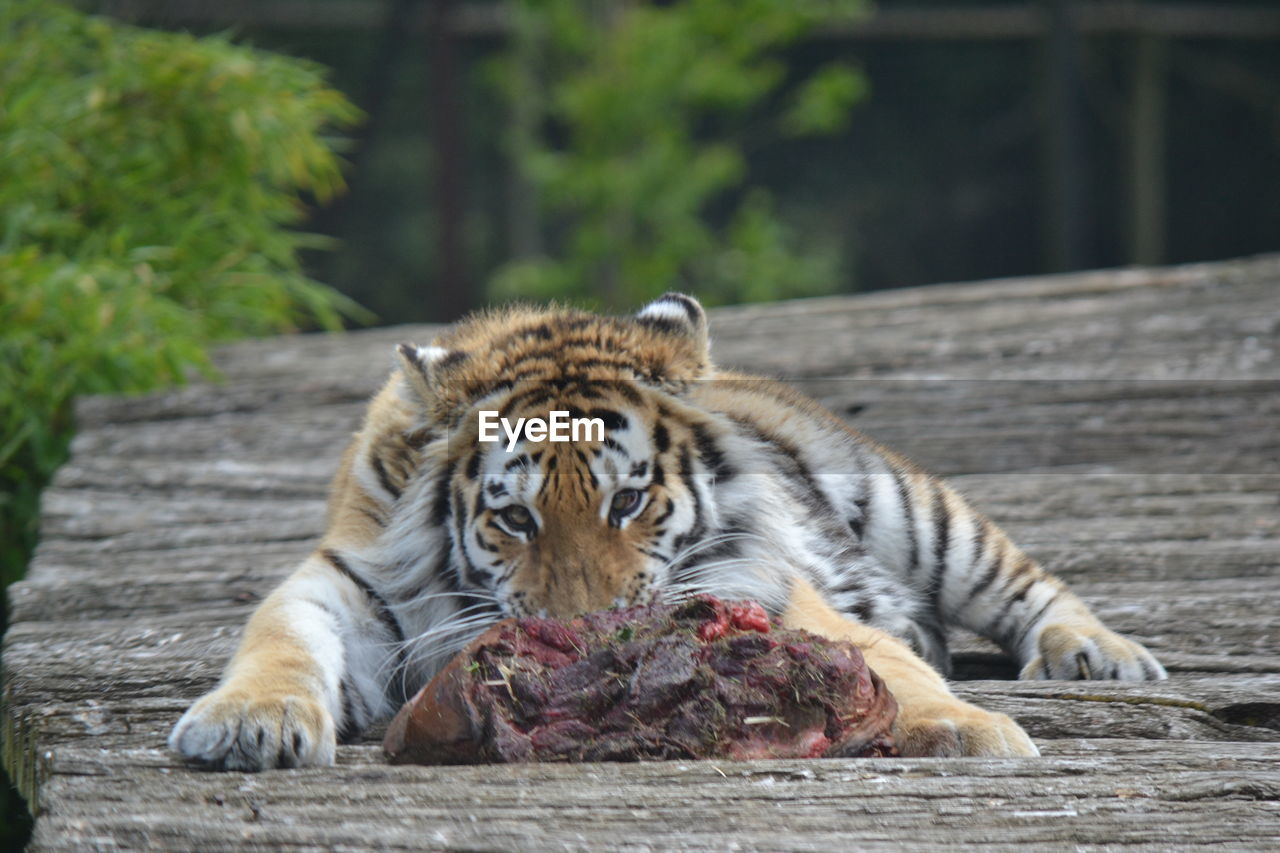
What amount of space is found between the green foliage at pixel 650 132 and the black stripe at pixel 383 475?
4445 mm

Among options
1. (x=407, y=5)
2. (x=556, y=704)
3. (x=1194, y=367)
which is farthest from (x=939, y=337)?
(x=407, y=5)

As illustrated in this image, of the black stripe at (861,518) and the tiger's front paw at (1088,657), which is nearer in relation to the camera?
the tiger's front paw at (1088,657)

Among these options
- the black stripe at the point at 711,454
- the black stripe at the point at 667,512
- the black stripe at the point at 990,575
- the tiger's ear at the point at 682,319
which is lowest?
the black stripe at the point at 990,575

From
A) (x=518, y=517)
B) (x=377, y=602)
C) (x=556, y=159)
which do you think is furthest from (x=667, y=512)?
(x=556, y=159)

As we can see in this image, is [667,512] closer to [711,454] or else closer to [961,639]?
[711,454]

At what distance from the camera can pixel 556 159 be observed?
671cm

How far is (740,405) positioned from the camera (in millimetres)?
2104

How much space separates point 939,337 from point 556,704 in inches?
103

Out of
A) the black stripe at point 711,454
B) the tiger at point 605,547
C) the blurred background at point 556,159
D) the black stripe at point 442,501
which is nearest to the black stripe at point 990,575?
the tiger at point 605,547

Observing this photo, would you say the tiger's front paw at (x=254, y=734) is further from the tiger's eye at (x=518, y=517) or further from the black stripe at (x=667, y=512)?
the black stripe at (x=667, y=512)

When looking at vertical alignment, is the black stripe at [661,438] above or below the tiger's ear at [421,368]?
below

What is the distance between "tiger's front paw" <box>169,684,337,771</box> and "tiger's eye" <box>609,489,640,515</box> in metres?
0.48

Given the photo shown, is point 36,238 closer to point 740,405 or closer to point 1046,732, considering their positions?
point 740,405

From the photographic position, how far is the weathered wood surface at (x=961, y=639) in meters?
1.35
